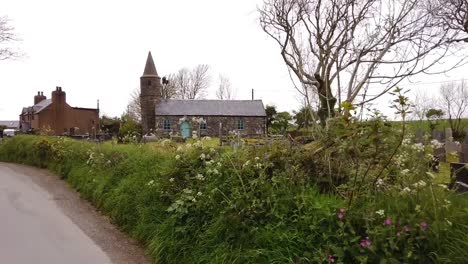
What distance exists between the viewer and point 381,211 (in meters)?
3.20

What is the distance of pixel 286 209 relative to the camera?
420 cm

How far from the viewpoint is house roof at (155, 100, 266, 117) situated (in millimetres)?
47469

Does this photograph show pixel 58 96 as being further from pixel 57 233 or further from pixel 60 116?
pixel 57 233

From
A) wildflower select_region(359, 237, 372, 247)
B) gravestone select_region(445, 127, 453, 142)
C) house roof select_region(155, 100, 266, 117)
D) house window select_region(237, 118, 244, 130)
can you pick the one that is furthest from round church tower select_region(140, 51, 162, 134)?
wildflower select_region(359, 237, 372, 247)

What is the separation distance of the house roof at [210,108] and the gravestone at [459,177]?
42855 millimetres

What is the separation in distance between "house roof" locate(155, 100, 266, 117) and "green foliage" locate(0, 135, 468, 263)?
40437 mm

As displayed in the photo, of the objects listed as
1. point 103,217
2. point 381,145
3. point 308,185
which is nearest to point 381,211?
point 381,145

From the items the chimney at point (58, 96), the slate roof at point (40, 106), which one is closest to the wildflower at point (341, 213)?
the chimney at point (58, 96)

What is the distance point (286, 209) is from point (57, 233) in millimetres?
4138

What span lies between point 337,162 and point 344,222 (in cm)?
137

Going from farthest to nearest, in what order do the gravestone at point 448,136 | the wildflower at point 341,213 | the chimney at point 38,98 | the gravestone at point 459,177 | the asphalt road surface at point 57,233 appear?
the chimney at point 38,98 < the asphalt road surface at point 57,233 < the gravestone at point 448,136 < the gravestone at point 459,177 < the wildflower at point 341,213

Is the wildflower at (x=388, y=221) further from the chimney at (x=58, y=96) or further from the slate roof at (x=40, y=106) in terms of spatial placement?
the slate roof at (x=40, y=106)

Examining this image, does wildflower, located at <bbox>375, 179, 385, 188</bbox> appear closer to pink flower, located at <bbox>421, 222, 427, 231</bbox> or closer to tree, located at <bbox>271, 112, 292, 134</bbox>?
pink flower, located at <bbox>421, 222, 427, 231</bbox>

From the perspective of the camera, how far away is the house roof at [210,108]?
4747 centimetres
